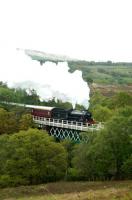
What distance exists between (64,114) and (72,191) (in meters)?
31.8

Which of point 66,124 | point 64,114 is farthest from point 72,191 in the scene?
point 64,114

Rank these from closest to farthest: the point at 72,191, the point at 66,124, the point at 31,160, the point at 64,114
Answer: the point at 72,191, the point at 31,160, the point at 66,124, the point at 64,114

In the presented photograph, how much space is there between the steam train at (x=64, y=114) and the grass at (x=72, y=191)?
73.8ft

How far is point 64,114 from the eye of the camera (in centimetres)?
7200

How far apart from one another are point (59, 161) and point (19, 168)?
455cm

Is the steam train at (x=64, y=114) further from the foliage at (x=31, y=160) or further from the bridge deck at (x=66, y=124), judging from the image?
the foliage at (x=31, y=160)

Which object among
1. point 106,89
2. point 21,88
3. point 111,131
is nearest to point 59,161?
point 111,131

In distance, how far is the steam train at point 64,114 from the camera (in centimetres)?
6819

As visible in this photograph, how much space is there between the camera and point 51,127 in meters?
74.1

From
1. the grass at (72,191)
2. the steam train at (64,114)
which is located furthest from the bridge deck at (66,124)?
the grass at (72,191)

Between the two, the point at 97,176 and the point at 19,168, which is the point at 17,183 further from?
the point at 97,176

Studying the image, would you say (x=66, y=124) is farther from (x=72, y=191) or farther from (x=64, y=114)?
(x=72, y=191)

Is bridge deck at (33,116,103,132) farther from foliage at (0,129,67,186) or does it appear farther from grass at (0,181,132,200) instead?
grass at (0,181,132,200)

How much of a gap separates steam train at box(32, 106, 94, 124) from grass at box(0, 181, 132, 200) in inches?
885
